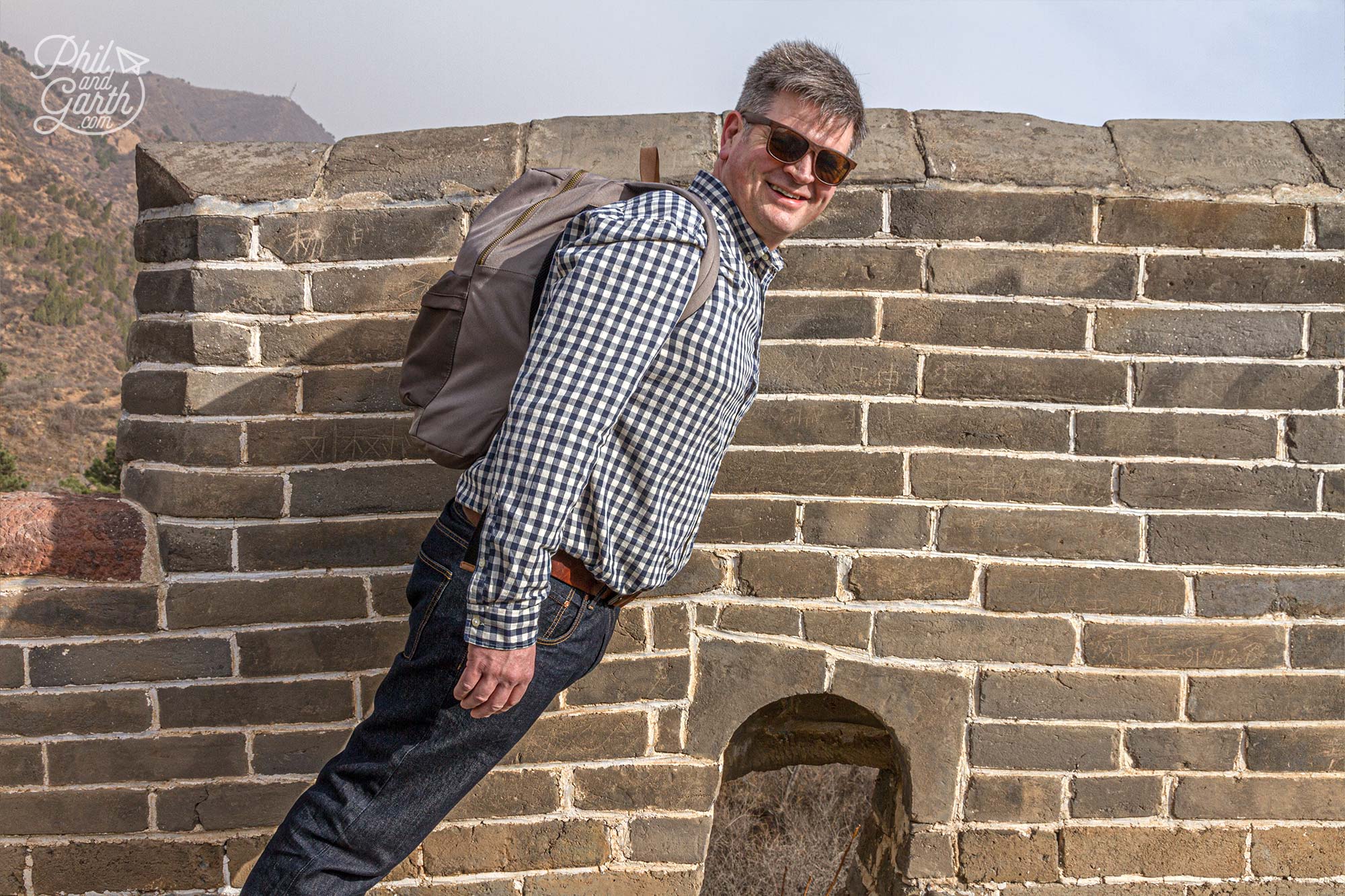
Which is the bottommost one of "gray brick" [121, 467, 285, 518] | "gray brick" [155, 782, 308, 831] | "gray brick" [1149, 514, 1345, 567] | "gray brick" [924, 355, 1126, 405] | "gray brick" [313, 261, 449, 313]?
"gray brick" [155, 782, 308, 831]

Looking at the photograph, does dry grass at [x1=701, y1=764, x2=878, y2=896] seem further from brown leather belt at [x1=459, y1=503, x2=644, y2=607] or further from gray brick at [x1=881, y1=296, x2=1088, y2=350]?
brown leather belt at [x1=459, y1=503, x2=644, y2=607]

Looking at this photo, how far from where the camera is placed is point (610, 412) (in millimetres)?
1583

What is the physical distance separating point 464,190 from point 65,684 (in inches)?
63.5

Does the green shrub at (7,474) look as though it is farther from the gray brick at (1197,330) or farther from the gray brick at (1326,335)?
the gray brick at (1326,335)

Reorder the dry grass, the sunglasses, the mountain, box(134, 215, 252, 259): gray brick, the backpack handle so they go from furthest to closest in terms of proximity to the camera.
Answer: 1. the mountain
2. the dry grass
3. box(134, 215, 252, 259): gray brick
4. the backpack handle
5. the sunglasses

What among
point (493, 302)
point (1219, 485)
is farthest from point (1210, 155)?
point (493, 302)

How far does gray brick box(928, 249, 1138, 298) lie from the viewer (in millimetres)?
2516

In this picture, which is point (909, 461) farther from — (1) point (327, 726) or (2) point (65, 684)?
(2) point (65, 684)

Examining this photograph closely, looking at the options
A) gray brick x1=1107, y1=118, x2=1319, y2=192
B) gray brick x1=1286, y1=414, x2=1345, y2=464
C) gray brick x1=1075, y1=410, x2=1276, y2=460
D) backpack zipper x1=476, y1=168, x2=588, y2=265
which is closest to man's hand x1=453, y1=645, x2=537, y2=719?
backpack zipper x1=476, y1=168, x2=588, y2=265

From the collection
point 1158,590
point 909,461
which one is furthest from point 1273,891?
point 909,461

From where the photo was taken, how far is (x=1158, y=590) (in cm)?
258

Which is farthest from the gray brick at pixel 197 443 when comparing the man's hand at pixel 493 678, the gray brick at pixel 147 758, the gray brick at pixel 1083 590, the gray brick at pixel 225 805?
the gray brick at pixel 1083 590

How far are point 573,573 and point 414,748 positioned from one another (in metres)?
0.42

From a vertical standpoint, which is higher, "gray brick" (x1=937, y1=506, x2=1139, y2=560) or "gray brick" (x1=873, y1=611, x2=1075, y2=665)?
"gray brick" (x1=937, y1=506, x2=1139, y2=560)
